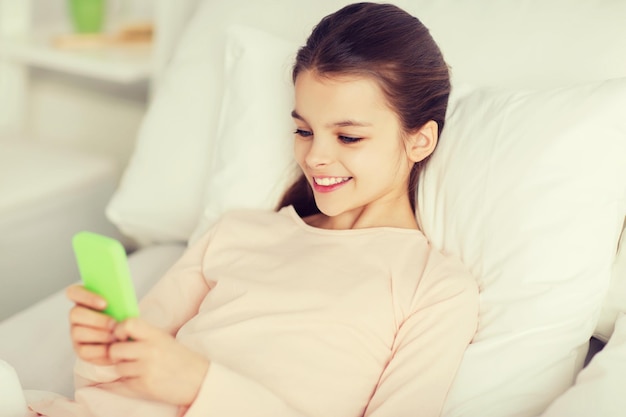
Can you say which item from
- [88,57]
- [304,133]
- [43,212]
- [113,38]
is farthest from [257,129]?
[113,38]

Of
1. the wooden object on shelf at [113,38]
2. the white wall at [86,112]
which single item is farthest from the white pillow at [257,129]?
the white wall at [86,112]

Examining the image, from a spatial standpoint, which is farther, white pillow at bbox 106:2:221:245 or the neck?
white pillow at bbox 106:2:221:245

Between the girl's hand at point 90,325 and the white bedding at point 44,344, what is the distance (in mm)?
281

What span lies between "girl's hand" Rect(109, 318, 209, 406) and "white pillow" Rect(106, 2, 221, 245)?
1.74ft

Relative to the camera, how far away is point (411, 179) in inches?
41.3

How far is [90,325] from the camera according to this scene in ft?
2.51

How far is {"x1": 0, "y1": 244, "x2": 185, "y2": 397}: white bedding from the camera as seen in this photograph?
3.42 ft

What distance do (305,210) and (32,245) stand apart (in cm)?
69

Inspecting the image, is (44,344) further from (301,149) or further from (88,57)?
(88,57)

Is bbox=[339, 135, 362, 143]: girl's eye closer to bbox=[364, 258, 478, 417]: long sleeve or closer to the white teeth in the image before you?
the white teeth

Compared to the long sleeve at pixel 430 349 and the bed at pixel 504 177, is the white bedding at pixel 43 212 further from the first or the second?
the long sleeve at pixel 430 349

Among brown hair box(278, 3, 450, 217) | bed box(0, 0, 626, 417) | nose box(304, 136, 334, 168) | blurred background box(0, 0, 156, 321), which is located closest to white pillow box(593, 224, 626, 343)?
bed box(0, 0, 626, 417)

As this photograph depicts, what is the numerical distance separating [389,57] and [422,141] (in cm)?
13

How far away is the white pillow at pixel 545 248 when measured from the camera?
0.88m
